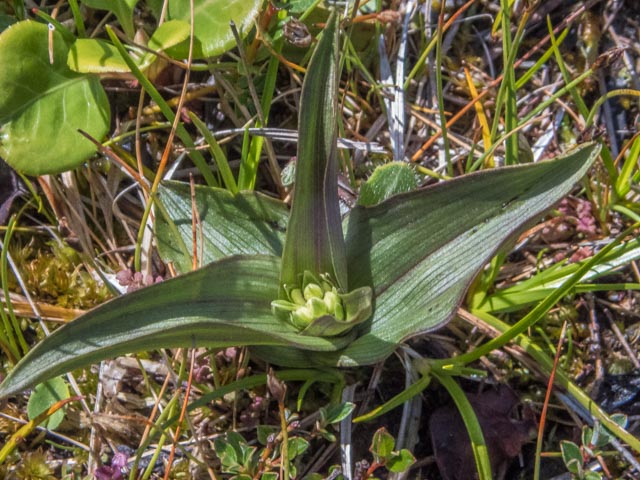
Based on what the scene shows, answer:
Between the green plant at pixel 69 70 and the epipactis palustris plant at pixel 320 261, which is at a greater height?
the green plant at pixel 69 70

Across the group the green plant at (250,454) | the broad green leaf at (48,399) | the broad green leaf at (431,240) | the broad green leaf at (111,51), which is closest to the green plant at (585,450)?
the broad green leaf at (431,240)

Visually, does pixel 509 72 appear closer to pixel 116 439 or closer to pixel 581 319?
pixel 581 319

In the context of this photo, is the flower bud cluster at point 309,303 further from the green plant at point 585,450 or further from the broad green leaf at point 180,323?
the green plant at point 585,450

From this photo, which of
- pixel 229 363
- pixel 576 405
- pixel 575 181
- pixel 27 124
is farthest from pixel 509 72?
pixel 27 124

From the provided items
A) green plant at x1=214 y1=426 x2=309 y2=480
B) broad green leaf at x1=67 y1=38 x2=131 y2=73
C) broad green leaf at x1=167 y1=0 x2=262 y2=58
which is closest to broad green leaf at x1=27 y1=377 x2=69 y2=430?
green plant at x1=214 y1=426 x2=309 y2=480

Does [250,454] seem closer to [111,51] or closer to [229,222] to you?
[229,222]

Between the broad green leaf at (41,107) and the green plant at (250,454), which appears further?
the broad green leaf at (41,107)

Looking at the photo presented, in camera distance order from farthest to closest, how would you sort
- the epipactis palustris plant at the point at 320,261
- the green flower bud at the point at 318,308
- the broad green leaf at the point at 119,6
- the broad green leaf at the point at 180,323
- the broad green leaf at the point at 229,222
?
the broad green leaf at the point at 119,6 < the broad green leaf at the point at 229,222 < the green flower bud at the point at 318,308 < the epipactis palustris plant at the point at 320,261 < the broad green leaf at the point at 180,323
